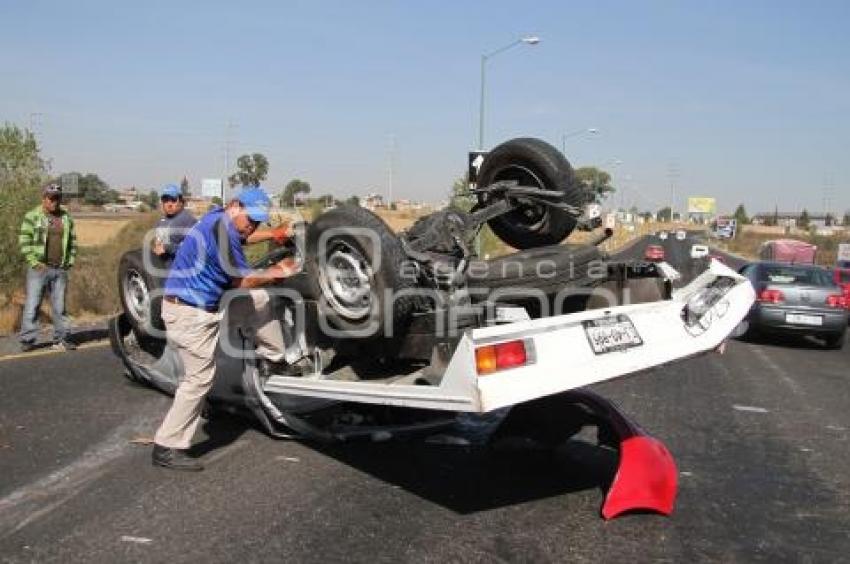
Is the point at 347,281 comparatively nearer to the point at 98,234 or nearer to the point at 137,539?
the point at 137,539

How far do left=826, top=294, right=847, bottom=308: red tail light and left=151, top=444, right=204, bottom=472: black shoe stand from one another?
38.9ft

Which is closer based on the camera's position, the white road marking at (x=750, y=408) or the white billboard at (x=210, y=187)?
the white road marking at (x=750, y=408)

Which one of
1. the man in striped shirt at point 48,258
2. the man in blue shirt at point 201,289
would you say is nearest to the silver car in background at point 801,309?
the man in striped shirt at point 48,258

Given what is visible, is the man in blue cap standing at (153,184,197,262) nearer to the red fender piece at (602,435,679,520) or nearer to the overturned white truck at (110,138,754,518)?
the overturned white truck at (110,138,754,518)

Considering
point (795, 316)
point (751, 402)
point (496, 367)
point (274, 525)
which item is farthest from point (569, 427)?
point (795, 316)

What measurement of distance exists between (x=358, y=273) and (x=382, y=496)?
126 centimetres

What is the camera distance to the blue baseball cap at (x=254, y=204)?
17.4 ft

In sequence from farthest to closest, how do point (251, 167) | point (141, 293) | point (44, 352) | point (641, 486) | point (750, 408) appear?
point (251, 167) → point (44, 352) → point (750, 408) → point (141, 293) → point (641, 486)

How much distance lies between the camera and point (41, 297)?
379 inches

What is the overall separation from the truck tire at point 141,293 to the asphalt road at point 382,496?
0.65 metres

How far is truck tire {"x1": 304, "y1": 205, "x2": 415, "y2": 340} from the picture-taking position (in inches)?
190

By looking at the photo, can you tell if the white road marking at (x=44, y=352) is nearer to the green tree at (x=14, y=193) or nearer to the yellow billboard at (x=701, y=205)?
the green tree at (x=14, y=193)

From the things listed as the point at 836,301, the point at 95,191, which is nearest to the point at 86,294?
the point at 836,301

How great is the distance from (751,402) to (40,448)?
6.15 metres
